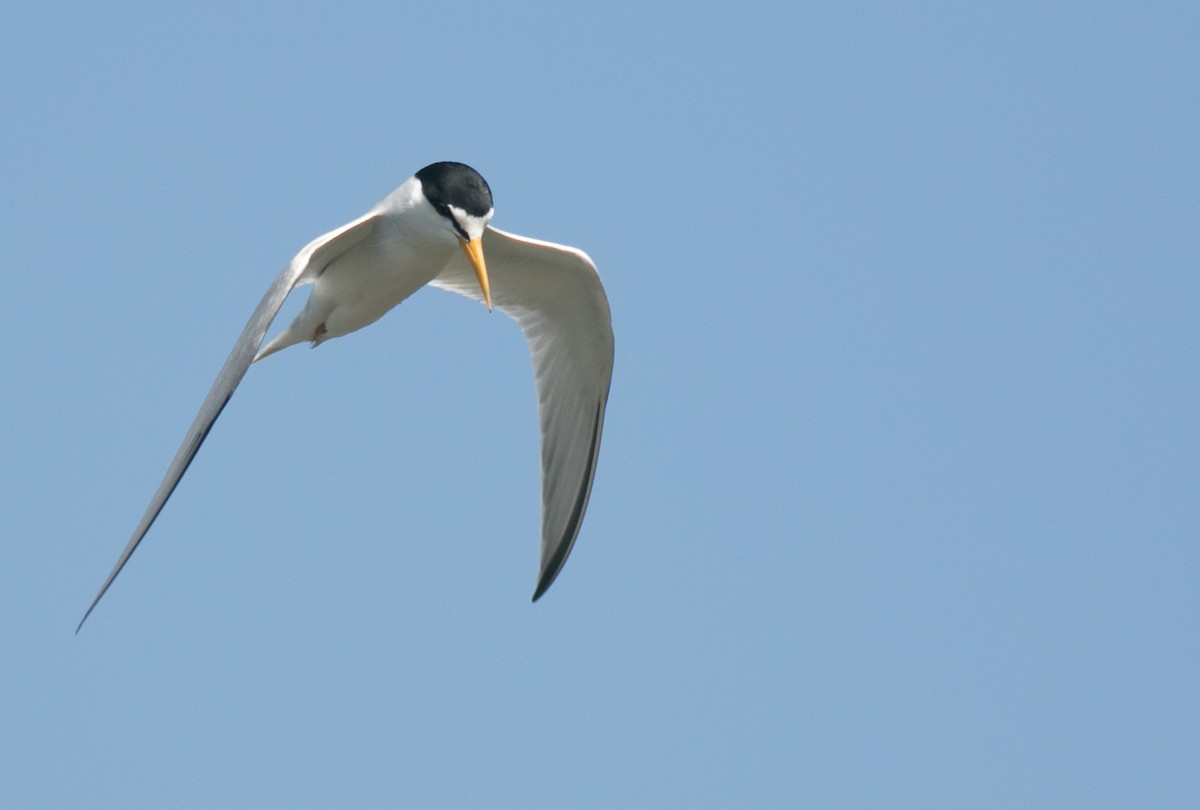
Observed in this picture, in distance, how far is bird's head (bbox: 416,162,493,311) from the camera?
9.04 meters

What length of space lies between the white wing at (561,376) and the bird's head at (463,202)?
66.1 inches

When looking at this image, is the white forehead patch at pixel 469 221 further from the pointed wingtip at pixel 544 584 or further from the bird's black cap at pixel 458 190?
the pointed wingtip at pixel 544 584

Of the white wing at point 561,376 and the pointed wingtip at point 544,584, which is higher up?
the white wing at point 561,376

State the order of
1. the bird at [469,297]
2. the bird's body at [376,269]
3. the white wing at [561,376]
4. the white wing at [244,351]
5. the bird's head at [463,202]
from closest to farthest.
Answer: the white wing at [244,351], the bird at [469,297], the bird's head at [463,202], the bird's body at [376,269], the white wing at [561,376]

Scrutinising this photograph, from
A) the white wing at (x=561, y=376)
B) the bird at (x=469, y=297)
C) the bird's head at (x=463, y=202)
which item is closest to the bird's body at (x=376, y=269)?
the bird at (x=469, y=297)

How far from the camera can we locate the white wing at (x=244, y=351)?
A: 23.2 ft

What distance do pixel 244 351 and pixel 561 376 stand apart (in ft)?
11.5

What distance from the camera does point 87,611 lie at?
657 cm

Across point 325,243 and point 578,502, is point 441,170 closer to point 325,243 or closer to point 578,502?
point 325,243

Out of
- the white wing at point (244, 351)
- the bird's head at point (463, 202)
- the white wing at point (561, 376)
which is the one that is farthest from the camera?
the white wing at point (561, 376)

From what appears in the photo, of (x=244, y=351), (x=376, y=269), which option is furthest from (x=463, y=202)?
(x=244, y=351)

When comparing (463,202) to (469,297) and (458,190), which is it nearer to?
(458,190)

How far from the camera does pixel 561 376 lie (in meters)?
11.2

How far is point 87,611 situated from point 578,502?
16.1ft
